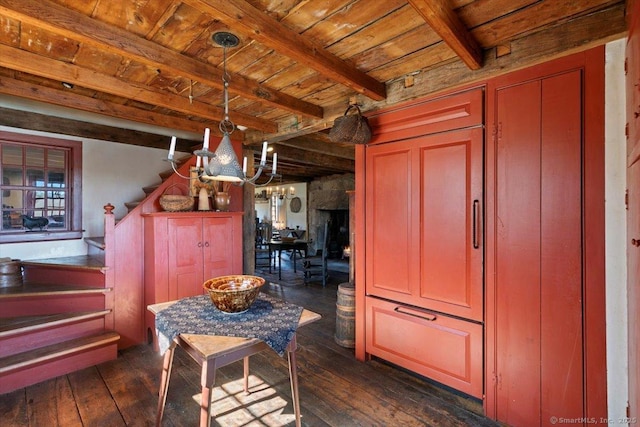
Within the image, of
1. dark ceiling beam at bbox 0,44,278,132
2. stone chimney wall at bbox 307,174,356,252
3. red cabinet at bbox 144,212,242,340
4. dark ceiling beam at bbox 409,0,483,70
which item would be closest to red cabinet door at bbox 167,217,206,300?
red cabinet at bbox 144,212,242,340

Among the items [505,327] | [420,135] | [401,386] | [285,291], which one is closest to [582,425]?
[505,327]

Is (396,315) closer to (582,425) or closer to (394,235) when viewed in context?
(394,235)

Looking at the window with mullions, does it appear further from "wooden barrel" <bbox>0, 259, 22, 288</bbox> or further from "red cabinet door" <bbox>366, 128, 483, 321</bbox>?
"red cabinet door" <bbox>366, 128, 483, 321</bbox>

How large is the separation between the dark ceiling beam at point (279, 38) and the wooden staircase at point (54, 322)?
264cm

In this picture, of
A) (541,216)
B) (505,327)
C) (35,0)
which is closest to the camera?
(35,0)

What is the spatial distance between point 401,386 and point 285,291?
9.99ft

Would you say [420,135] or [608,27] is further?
[420,135]

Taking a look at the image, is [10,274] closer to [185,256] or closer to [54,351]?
[54,351]

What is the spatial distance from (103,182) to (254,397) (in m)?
3.13

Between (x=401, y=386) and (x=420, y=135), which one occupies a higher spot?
(x=420, y=135)

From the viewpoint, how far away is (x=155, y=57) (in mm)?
1844

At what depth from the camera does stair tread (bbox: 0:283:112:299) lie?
2.65 meters

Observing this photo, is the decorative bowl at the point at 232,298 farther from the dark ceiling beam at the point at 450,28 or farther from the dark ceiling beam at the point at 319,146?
the dark ceiling beam at the point at 319,146

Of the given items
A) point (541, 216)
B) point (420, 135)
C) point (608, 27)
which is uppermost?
point (608, 27)
